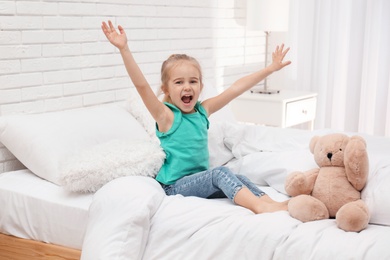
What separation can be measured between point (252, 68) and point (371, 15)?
0.84 m

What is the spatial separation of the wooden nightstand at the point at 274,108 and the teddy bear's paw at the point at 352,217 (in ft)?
6.33

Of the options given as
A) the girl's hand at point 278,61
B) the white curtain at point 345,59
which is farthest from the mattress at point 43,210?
the white curtain at point 345,59

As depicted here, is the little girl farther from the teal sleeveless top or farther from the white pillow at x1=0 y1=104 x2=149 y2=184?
the white pillow at x1=0 y1=104 x2=149 y2=184

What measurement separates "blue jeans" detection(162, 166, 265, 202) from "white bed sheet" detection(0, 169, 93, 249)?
0.32 meters

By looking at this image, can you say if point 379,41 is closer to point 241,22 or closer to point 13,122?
point 241,22

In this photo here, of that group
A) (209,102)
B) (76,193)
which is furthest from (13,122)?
(209,102)

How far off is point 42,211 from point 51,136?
323mm

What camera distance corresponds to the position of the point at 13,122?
229 centimetres

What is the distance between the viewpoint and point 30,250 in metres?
2.13

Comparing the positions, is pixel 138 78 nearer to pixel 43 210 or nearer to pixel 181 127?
pixel 181 127

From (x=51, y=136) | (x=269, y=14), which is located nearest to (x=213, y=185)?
(x=51, y=136)

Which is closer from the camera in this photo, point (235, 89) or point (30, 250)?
point (30, 250)

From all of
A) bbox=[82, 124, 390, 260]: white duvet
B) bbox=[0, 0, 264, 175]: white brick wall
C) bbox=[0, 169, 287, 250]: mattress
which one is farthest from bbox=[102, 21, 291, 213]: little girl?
bbox=[0, 0, 264, 175]: white brick wall

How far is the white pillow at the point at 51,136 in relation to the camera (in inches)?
88.0
